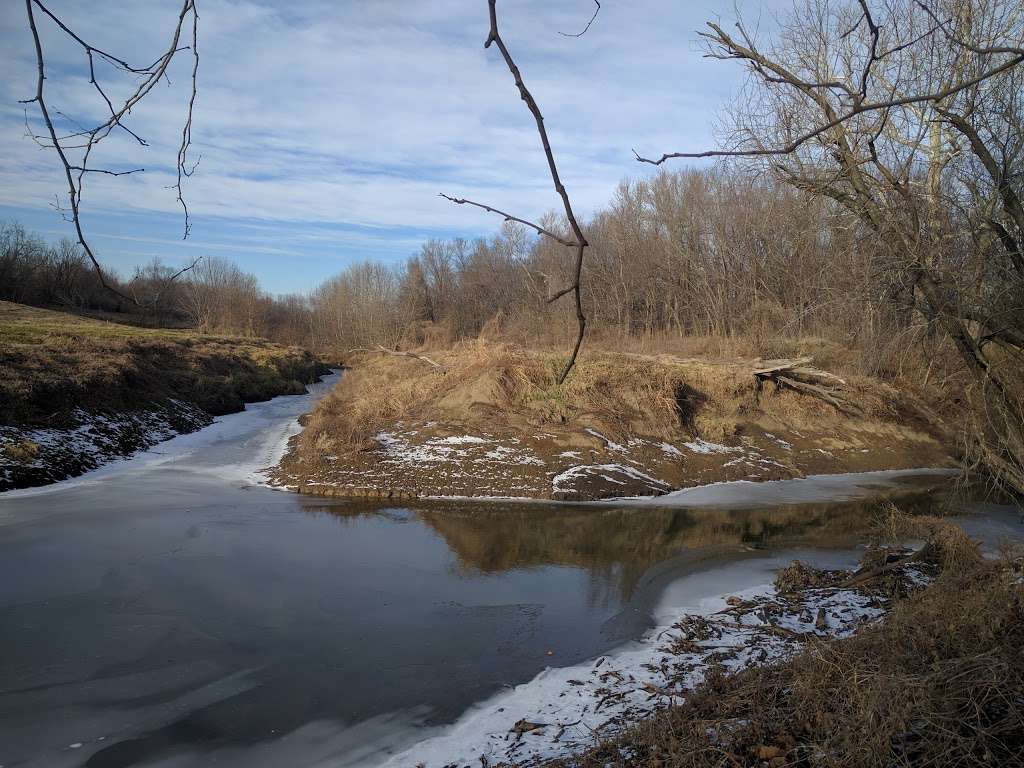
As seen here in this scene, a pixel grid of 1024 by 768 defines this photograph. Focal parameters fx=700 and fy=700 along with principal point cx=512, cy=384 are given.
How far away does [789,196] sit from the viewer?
10164mm

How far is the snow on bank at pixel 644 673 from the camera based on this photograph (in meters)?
5.64

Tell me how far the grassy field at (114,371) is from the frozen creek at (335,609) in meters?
4.20

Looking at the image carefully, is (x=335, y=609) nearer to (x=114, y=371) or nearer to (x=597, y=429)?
(x=597, y=429)

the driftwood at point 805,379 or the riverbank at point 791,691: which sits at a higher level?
the driftwood at point 805,379

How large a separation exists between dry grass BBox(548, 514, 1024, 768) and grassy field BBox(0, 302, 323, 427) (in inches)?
711

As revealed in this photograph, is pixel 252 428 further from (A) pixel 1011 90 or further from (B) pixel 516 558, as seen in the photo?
(A) pixel 1011 90

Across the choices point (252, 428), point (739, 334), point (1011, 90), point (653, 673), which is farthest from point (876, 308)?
point (739, 334)

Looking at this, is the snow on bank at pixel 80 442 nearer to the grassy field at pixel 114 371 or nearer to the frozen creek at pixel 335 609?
the grassy field at pixel 114 371

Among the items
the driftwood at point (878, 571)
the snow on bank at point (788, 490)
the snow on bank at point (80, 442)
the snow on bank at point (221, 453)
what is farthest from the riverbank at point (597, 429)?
the driftwood at point (878, 571)

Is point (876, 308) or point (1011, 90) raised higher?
point (1011, 90)

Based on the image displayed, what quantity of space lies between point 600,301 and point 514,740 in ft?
113

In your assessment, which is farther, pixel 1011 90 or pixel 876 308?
pixel 876 308

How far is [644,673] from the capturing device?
6.93m

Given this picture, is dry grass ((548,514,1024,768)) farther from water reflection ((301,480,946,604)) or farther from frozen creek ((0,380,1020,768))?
water reflection ((301,480,946,604))
